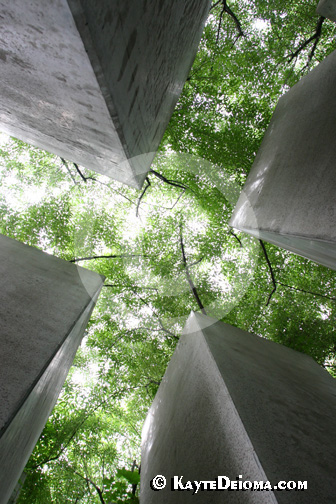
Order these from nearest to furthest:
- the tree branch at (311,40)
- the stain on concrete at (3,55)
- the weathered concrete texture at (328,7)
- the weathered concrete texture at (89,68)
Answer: the weathered concrete texture at (89,68) → the stain on concrete at (3,55) → the weathered concrete texture at (328,7) → the tree branch at (311,40)

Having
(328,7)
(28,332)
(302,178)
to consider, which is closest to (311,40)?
(328,7)

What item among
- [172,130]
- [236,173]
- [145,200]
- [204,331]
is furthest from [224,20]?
[204,331]

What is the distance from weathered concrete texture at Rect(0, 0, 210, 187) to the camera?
157 cm

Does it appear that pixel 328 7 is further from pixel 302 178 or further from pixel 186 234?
pixel 186 234

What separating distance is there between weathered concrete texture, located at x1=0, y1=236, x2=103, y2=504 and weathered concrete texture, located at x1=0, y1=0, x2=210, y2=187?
1.83m

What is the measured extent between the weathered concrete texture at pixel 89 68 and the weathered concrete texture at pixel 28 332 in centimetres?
183

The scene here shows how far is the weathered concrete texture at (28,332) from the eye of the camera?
2.10 m

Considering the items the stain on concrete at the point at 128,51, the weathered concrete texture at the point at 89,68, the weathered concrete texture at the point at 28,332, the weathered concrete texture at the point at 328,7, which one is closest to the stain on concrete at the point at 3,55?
the weathered concrete texture at the point at 89,68

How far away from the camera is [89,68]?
1778 millimetres

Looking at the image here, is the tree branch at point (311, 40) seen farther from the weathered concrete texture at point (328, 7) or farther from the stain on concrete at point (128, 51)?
the stain on concrete at point (128, 51)

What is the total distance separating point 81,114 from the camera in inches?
96.6

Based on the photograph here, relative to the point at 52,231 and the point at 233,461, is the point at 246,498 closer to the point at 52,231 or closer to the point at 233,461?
the point at 233,461

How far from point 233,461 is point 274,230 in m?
2.85

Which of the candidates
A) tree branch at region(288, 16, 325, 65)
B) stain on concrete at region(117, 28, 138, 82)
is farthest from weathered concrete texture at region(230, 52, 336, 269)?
tree branch at region(288, 16, 325, 65)
